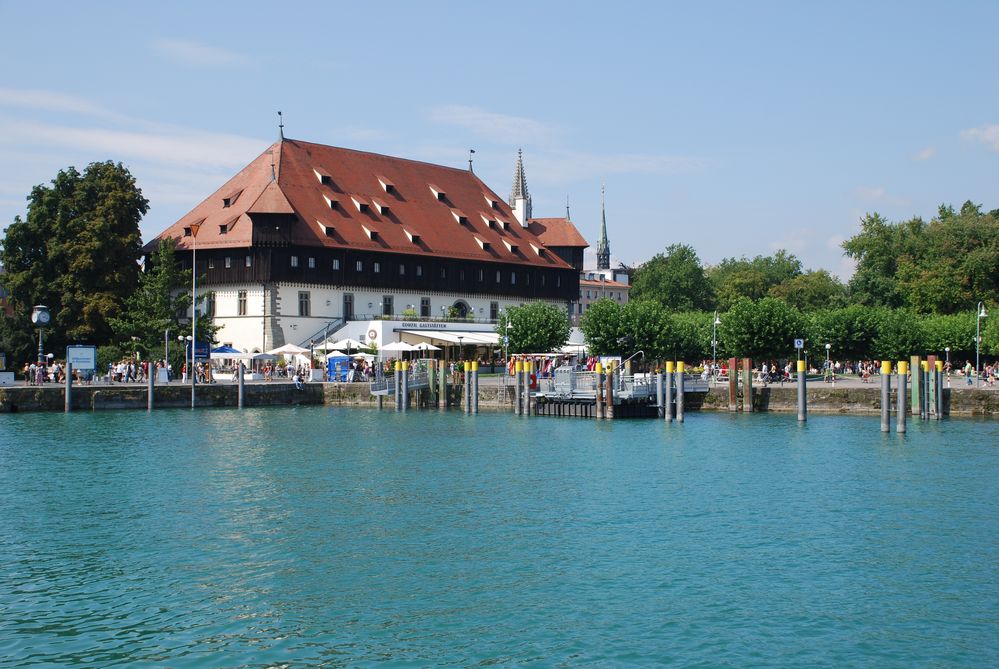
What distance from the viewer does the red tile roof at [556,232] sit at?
3543 inches

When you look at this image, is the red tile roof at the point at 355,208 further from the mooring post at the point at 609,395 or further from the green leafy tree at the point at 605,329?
the mooring post at the point at 609,395

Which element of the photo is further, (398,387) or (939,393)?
(398,387)

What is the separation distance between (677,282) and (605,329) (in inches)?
2142

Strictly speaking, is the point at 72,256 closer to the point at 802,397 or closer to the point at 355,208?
the point at 355,208

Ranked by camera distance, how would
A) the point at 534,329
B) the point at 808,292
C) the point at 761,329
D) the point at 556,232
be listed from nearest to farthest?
the point at 761,329
the point at 534,329
the point at 556,232
the point at 808,292

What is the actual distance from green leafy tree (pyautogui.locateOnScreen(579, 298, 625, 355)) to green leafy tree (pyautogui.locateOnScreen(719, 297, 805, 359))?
617 cm

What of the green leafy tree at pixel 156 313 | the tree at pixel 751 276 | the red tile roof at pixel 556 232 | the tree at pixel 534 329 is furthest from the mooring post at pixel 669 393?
the tree at pixel 751 276

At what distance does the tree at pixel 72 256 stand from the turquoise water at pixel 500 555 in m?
28.1

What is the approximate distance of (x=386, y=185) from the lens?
7850 centimetres

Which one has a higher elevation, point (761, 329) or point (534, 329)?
point (534, 329)

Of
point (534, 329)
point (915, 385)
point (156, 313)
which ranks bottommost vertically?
point (915, 385)

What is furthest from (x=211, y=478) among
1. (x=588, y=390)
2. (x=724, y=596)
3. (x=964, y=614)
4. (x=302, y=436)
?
(x=588, y=390)

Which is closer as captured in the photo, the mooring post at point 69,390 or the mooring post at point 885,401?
the mooring post at point 885,401

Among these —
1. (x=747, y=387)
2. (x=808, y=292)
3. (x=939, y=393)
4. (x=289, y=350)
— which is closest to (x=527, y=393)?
(x=747, y=387)
